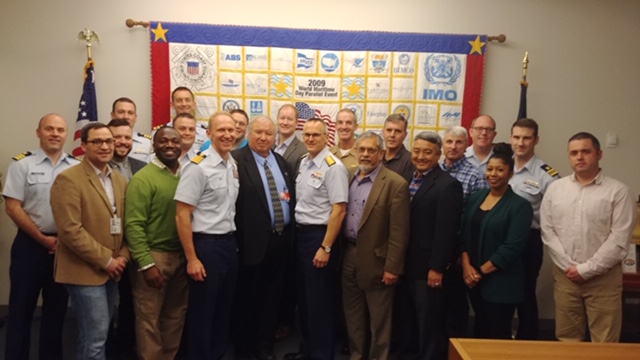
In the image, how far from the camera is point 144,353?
9.98ft

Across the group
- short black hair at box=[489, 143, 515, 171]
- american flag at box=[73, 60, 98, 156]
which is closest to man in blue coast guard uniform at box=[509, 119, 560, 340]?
short black hair at box=[489, 143, 515, 171]

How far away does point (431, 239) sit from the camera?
122 inches

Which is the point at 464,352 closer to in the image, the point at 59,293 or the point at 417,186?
the point at 417,186

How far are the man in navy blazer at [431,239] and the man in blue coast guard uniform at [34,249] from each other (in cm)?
235

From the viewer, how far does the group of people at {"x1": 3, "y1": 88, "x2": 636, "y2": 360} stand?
2.89 metres

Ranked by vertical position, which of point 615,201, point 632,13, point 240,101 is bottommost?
point 615,201

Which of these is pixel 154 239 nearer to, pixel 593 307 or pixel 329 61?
pixel 329 61

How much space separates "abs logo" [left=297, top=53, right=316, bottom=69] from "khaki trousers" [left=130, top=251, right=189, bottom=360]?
217 cm

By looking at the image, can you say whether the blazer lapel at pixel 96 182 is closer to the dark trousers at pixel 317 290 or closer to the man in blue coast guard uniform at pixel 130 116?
the man in blue coast guard uniform at pixel 130 116

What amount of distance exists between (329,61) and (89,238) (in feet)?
8.69

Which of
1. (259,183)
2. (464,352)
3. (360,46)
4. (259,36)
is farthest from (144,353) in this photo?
(360,46)

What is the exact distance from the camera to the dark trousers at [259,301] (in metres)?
3.33

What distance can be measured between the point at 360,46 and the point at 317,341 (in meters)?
2.62

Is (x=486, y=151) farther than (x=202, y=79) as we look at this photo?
No
